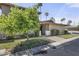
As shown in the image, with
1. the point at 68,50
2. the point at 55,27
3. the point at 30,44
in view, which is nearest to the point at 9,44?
the point at 30,44

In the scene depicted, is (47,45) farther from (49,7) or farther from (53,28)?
(49,7)

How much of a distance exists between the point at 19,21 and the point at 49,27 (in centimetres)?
82

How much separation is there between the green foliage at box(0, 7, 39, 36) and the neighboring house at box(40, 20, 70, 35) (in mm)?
161

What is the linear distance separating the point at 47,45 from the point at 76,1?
1320 millimetres

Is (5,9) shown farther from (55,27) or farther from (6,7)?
(55,27)

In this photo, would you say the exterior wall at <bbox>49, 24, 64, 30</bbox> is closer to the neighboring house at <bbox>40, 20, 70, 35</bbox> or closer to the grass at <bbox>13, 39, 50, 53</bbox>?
the neighboring house at <bbox>40, 20, 70, 35</bbox>

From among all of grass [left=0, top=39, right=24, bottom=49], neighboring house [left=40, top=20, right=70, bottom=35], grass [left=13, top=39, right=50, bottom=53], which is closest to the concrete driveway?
grass [left=13, top=39, right=50, bottom=53]

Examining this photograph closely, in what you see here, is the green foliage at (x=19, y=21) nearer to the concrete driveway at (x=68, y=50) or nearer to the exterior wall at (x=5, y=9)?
the exterior wall at (x=5, y=9)

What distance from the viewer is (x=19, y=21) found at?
559cm

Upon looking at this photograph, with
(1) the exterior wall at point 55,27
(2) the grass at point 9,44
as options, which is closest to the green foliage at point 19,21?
(2) the grass at point 9,44

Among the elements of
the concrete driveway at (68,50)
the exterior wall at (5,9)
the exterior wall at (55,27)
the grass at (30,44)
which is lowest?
the concrete driveway at (68,50)

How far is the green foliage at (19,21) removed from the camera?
5527 millimetres

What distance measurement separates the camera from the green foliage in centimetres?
553

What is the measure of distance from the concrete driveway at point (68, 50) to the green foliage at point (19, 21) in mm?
721
